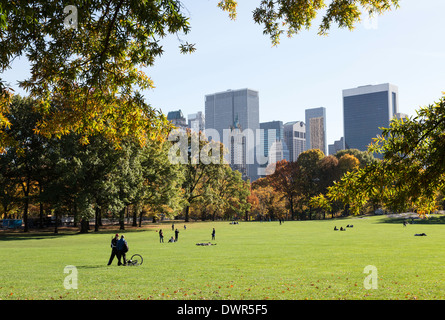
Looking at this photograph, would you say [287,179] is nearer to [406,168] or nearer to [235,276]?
[235,276]

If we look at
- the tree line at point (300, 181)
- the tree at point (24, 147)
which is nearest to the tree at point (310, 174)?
the tree line at point (300, 181)

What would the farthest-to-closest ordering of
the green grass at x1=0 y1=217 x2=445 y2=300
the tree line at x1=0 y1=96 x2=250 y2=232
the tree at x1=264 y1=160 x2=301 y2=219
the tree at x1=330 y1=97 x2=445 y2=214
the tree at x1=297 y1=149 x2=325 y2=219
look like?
1. the tree at x1=264 y1=160 x2=301 y2=219
2. the tree at x1=297 y1=149 x2=325 y2=219
3. the tree line at x1=0 y1=96 x2=250 y2=232
4. the green grass at x1=0 y1=217 x2=445 y2=300
5. the tree at x1=330 y1=97 x2=445 y2=214

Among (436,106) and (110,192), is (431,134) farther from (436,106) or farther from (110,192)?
(110,192)

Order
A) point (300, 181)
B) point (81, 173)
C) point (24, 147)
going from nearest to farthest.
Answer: point (81, 173) → point (24, 147) → point (300, 181)

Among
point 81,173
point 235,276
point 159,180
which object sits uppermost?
point 81,173

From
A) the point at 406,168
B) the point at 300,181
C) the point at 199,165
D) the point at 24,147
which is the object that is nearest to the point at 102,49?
the point at 406,168

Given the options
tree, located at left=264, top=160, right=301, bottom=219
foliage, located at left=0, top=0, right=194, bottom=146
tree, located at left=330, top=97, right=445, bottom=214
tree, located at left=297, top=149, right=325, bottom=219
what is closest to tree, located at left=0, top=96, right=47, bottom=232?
foliage, located at left=0, top=0, right=194, bottom=146

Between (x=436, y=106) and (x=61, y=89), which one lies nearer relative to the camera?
(x=436, y=106)

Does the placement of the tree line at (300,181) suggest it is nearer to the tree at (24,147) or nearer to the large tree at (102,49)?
the tree at (24,147)

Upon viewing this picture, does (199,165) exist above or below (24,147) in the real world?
below

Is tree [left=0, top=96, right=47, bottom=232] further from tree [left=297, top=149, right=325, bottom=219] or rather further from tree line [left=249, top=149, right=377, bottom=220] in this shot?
tree [left=297, top=149, right=325, bottom=219]

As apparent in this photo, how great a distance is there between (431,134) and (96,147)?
50125 millimetres

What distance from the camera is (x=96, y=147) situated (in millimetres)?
53812
